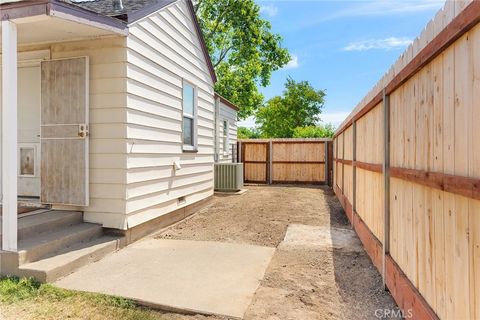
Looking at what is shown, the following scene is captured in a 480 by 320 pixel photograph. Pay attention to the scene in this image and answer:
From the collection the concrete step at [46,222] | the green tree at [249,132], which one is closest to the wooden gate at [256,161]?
the concrete step at [46,222]

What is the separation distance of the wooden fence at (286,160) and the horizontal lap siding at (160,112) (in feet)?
22.7

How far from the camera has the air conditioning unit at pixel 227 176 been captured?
10.9 m

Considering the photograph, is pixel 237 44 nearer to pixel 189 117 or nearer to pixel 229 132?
pixel 229 132

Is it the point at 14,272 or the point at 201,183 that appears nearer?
the point at 14,272

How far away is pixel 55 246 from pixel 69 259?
0.31 meters

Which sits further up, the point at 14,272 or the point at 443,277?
the point at 443,277

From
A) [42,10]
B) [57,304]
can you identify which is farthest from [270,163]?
[57,304]

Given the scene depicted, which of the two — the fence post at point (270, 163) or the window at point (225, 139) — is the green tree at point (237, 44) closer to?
the fence post at point (270, 163)

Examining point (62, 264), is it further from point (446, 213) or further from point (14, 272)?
point (446, 213)

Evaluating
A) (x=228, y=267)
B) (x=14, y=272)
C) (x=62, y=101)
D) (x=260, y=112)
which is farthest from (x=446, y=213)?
(x=260, y=112)

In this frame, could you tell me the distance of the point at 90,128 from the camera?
476cm

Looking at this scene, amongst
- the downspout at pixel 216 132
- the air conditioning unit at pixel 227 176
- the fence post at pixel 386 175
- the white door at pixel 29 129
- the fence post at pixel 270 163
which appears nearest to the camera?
the fence post at pixel 386 175

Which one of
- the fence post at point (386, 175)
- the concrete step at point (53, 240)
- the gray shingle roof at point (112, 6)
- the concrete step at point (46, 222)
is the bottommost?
the concrete step at point (53, 240)

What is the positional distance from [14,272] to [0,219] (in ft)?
2.62
